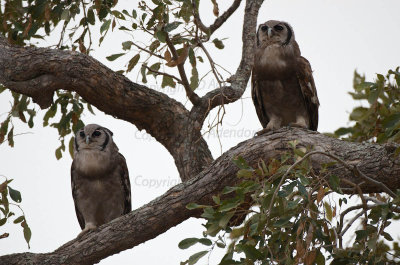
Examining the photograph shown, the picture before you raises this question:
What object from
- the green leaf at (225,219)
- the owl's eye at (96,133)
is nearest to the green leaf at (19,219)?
the owl's eye at (96,133)

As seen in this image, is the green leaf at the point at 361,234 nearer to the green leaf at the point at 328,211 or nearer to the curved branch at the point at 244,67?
the green leaf at the point at 328,211

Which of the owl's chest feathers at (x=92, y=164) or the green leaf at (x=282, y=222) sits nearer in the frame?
the green leaf at (x=282, y=222)

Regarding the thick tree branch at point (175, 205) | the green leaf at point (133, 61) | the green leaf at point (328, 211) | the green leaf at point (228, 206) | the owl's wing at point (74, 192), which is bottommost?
the green leaf at point (328, 211)

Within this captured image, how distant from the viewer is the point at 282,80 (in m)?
5.25

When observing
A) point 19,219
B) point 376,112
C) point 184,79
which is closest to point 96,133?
point 184,79

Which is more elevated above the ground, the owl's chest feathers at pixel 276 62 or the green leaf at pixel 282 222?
the owl's chest feathers at pixel 276 62

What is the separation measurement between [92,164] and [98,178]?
0.53 feet

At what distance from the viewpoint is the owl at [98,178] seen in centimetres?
585

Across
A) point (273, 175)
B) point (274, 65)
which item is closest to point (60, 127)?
point (274, 65)

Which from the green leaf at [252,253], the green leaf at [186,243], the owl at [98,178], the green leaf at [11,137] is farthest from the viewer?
the owl at [98,178]

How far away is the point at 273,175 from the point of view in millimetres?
2955

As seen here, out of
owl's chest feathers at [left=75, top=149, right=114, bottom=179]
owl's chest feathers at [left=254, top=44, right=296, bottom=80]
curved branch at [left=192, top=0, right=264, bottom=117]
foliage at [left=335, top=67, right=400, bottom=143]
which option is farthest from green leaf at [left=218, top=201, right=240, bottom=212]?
owl's chest feathers at [left=75, top=149, right=114, bottom=179]

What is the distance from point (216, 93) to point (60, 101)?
157cm

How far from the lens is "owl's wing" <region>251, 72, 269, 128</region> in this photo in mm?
5410
